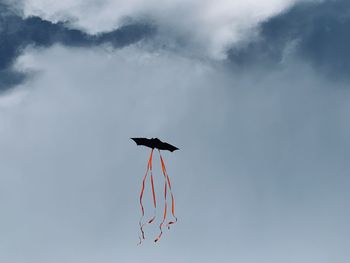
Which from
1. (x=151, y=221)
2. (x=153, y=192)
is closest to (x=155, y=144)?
(x=153, y=192)

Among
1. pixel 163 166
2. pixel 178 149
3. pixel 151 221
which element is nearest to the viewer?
pixel 151 221

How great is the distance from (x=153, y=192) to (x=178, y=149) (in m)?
10.4

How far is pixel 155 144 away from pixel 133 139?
258 centimetres

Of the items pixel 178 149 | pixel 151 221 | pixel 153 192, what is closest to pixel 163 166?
pixel 153 192

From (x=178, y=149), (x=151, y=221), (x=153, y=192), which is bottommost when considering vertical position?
(x=151, y=221)

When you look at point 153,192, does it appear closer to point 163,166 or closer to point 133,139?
point 163,166

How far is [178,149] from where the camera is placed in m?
39.3

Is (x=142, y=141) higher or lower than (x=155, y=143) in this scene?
higher

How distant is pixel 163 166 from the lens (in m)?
29.0

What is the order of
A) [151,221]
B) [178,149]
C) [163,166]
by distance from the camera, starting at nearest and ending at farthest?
[151,221] → [163,166] → [178,149]

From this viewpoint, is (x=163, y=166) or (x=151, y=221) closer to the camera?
(x=151, y=221)

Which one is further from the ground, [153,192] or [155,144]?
[155,144]

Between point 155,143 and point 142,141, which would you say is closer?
point 142,141

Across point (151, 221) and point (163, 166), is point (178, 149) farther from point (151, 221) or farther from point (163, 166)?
point (151, 221)
